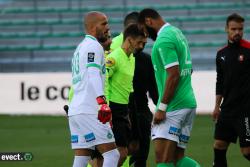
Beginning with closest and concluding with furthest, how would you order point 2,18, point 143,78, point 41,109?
point 143,78 < point 41,109 < point 2,18

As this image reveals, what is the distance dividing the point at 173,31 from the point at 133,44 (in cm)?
149

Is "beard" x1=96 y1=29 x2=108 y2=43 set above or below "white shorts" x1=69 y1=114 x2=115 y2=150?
above

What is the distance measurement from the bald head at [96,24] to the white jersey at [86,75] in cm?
10

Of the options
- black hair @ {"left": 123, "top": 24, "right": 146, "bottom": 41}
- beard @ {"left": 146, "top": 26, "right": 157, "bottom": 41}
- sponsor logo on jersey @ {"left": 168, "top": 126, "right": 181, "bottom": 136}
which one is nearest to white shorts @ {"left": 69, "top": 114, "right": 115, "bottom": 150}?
sponsor logo on jersey @ {"left": 168, "top": 126, "right": 181, "bottom": 136}

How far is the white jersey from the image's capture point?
24.8 ft

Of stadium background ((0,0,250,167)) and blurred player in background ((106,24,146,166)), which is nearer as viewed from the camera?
blurred player in background ((106,24,146,166))

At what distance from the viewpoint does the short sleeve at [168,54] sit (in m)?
7.62

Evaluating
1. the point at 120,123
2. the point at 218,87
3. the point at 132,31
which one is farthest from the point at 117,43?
the point at 218,87

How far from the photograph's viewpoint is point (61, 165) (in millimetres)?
10719

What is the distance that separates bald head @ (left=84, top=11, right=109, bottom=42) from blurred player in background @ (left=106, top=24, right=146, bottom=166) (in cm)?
127

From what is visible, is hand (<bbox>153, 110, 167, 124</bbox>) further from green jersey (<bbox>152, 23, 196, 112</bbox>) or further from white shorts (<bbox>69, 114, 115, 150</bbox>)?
white shorts (<bbox>69, 114, 115, 150</bbox>)

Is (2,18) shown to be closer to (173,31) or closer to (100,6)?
(100,6)

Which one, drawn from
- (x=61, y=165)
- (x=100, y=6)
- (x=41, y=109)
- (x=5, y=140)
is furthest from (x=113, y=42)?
(x=100, y=6)

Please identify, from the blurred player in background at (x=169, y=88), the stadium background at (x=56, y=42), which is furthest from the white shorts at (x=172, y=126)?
the stadium background at (x=56, y=42)
